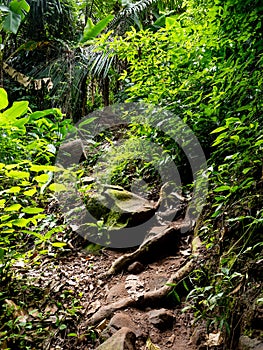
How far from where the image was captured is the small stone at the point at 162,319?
1.90 metres

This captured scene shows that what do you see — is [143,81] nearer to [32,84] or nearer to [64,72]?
[64,72]

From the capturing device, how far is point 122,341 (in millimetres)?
1629

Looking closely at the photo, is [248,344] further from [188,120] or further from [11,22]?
[11,22]

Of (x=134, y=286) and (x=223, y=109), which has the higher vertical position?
(x=223, y=109)

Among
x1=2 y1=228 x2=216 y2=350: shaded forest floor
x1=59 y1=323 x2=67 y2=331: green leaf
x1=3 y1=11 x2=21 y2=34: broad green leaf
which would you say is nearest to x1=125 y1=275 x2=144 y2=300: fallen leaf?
x1=2 y1=228 x2=216 y2=350: shaded forest floor

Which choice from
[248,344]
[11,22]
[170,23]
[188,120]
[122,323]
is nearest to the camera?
[248,344]

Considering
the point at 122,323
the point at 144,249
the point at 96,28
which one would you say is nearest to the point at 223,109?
the point at 144,249

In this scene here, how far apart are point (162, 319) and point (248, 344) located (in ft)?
2.38

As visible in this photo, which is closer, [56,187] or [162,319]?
[162,319]

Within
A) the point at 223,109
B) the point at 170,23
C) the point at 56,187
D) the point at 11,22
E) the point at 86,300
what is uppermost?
the point at 11,22

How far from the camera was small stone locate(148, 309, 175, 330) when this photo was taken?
1.90 metres

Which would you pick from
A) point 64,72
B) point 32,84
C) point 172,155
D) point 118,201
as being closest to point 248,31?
point 172,155

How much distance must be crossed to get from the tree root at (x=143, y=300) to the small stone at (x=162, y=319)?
138 mm

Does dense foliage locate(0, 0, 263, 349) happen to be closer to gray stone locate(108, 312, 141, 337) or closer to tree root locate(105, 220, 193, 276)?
tree root locate(105, 220, 193, 276)
